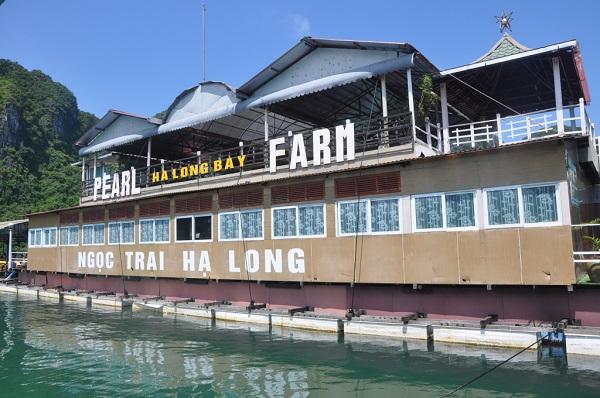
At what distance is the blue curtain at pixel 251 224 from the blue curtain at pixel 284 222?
711mm

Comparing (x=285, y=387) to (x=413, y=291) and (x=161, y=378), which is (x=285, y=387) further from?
(x=413, y=291)

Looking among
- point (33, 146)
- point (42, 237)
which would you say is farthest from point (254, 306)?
point (33, 146)

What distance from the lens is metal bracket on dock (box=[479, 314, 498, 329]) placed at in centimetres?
1248

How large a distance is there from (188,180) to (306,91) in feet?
24.0

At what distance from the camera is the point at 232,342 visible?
46.5 feet

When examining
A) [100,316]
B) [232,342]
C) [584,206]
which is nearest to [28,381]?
[232,342]

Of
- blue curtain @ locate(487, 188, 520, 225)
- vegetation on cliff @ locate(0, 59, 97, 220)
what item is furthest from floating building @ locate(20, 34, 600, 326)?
vegetation on cliff @ locate(0, 59, 97, 220)

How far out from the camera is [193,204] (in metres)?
19.9

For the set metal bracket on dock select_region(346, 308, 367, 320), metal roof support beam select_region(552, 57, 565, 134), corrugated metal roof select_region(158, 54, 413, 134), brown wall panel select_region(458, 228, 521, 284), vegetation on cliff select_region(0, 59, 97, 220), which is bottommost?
metal bracket on dock select_region(346, 308, 367, 320)

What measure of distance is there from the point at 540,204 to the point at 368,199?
480 centimetres

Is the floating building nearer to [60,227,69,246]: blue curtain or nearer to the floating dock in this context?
[60,227,69,246]: blue curtain

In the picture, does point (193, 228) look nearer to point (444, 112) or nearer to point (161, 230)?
point (161, 230)

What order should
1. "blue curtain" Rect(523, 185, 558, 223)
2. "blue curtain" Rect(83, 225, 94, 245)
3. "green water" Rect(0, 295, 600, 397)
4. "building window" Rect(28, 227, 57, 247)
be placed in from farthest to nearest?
"building window" Rect(28, 227, 57, 247) < "blue curtain" Rect(83, 225, 94, 245) < "blue curtain" Rect(523, 185, 558, 223) < "green water" Rect(0, 295, 600, 397)

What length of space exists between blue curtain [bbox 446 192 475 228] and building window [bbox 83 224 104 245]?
17.7m
